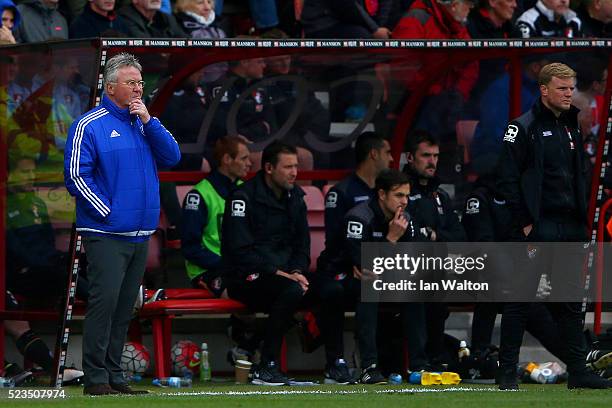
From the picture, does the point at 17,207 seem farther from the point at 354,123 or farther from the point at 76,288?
the point at 354,123

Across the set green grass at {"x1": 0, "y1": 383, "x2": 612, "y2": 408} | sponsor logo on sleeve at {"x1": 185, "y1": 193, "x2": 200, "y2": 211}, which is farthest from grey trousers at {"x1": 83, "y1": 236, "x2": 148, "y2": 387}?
sponsor logo on sleeve at {"x1": 185, "y1": 193, "x2": 200, "y2": 211}

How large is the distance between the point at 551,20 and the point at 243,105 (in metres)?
3.53

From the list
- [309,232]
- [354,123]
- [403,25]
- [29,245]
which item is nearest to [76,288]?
[29,245]

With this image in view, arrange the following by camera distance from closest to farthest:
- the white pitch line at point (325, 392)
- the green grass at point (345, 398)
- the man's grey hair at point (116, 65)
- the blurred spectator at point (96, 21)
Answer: the green grass at point (345, 398), the man's grey hair at point (116, 65), the white pitch line at point (325, 392), the blurred spectator at point (96, 21)

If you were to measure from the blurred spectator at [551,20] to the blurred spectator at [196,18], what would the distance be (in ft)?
9.44

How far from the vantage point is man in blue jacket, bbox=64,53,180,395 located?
9.30m

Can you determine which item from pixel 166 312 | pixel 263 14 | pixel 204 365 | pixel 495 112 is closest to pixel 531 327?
pixel 495 112

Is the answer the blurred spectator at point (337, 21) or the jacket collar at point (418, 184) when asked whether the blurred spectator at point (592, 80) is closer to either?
the jacket collar at point (418, 184)

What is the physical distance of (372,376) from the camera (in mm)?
10930

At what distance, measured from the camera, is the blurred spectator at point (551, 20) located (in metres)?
14.1

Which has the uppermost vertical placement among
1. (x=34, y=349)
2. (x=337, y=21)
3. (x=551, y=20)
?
(x=551, y=20)

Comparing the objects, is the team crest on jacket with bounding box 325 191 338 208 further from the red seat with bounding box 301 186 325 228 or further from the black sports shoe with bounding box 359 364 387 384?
the black sports shoe with bounding box 359 364 387 384

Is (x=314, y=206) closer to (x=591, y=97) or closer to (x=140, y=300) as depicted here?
(x=140, y=300)

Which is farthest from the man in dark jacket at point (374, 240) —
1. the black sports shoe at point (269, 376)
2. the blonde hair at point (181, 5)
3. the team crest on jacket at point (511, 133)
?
the blonde hair at point (181, 5)
